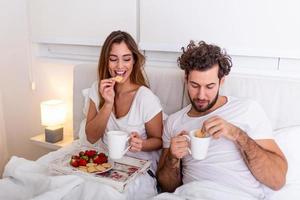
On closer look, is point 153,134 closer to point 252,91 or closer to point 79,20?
point 252,91

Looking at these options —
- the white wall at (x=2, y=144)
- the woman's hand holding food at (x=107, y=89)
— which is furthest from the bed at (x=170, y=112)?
the white wall at (x=2, y=144)

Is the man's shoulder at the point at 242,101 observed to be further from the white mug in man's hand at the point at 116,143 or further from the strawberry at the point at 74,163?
the strawberry at the point at 74,163

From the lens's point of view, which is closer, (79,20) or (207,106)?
(207,106)

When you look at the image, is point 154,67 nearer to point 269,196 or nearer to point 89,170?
point 89,170

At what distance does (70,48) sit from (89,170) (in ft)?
4.01

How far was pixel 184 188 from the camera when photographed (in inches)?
51.6

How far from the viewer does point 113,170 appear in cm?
144

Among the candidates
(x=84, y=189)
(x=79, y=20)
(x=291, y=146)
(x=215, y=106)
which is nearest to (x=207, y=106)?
(x=215, y=106)

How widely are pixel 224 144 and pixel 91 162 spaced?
2.06ft

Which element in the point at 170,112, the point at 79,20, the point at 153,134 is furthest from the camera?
the point at 79,20

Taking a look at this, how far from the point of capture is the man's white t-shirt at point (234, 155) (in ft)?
4.42

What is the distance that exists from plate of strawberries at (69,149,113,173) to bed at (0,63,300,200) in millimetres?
79

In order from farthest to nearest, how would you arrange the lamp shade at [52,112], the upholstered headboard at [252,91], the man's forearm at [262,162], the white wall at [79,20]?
the lamp shade at [52,112]
the white wall at [79,20]
the upholstered headboard at [252,91]
the man's forearm at [262,162]

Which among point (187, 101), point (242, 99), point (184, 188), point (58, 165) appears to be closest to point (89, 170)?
point (58, 165)
